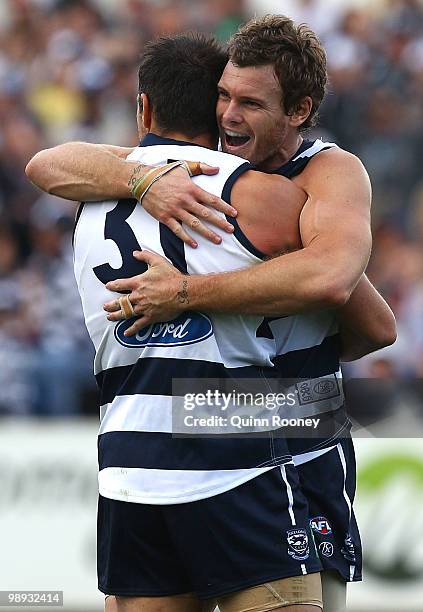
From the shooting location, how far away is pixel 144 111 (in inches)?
133

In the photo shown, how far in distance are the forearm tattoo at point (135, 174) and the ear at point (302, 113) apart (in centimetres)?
51

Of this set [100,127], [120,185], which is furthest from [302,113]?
[100,127]

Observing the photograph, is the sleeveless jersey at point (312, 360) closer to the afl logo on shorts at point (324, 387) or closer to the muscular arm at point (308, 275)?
the afl logo on shorts at point (324, 387)

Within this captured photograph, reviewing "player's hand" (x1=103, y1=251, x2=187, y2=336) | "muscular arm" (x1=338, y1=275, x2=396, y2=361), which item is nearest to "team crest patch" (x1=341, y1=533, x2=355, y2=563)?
"muscular arm" (x1=338, y1=275, x2=396, y2=361)

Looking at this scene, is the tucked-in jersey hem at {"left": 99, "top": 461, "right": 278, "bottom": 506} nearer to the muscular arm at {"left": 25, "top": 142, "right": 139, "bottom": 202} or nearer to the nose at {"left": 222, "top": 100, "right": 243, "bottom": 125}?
the muscular arm at {"left": 25, "top": 142, "right": 139, "bottom": 202}

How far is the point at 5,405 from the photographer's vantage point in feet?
27.9

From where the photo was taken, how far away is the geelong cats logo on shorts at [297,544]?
312cm

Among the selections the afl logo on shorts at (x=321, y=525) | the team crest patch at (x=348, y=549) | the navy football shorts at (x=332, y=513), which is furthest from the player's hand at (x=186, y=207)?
the team crest patch at (x=348, y=549)

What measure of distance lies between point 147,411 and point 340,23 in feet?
25.5

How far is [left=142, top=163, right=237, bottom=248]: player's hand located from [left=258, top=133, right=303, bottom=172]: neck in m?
0.34

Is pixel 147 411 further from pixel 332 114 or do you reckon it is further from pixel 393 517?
pixel 332 114

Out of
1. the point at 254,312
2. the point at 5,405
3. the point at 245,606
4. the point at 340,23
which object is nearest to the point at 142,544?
the point at 245,606

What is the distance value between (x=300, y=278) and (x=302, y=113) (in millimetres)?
675

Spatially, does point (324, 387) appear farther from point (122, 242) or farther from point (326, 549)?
point (122, 242)
